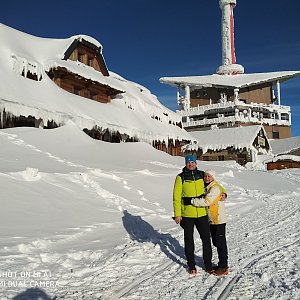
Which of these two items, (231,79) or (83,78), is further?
(231,79)

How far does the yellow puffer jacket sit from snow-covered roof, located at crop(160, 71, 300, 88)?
5208 centimetres

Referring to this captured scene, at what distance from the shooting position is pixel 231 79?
58.9 meters

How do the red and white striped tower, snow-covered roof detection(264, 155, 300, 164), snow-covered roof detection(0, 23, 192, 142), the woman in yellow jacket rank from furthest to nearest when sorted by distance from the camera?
the red and white striped tower, snow-covered roof detection(264, 155, 300, 164), snow-covered roof detection(0, 23, 192, 142), the woman in yellow jacket

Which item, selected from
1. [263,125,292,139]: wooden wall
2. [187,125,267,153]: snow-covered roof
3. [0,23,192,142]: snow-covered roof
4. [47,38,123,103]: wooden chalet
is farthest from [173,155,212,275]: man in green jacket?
[263,125,292,139]: wooden wall

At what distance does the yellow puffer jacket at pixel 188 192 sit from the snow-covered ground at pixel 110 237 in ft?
2.63

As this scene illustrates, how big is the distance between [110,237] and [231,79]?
182ft

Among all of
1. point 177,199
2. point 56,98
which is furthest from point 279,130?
→ point 177,199

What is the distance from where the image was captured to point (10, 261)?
4895mm

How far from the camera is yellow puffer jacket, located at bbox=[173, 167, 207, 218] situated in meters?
4.92

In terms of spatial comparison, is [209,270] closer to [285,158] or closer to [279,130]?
[285,158]

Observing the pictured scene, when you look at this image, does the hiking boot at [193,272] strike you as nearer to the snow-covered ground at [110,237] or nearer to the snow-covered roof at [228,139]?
the snow-covered ground at [110,237]

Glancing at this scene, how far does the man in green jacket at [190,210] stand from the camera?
193 inches

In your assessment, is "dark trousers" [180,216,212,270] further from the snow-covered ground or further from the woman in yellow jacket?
the snow-covered ground

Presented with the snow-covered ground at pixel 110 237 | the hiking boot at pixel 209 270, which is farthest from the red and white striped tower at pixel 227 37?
the hiking boot at pixel 209 270
